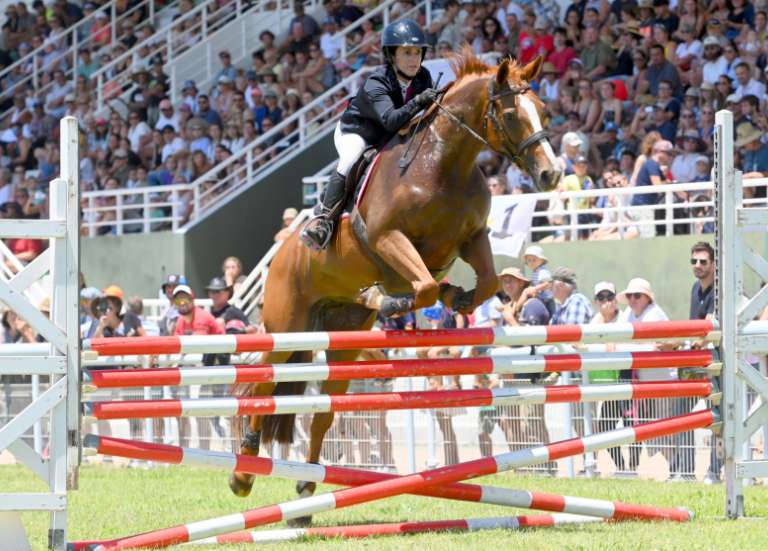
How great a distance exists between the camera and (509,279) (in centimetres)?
1261

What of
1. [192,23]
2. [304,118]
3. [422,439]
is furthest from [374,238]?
[192,23]

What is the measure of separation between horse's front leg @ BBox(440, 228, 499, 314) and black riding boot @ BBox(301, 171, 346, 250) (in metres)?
0.91

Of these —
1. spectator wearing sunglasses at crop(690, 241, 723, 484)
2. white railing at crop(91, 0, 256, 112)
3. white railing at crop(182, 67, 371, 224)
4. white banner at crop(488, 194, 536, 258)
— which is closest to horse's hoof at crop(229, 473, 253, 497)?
spectator wearing sunglasses at crop(690, 241, 723, 484)

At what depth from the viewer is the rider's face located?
332 inches

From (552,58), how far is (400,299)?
35.7ft

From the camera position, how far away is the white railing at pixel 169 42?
82.9ft

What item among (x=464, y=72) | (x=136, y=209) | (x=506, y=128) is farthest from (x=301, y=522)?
(x=136, y=209)

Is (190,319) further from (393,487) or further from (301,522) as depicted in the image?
(393,487)

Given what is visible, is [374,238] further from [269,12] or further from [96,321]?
[269,12]

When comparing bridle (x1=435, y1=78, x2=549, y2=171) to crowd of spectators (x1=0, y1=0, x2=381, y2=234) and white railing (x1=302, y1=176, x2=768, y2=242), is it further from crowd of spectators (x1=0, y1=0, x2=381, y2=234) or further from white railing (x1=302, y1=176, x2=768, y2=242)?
crowd of spectators (x1=0, y1=0, x2=381, y2=234)

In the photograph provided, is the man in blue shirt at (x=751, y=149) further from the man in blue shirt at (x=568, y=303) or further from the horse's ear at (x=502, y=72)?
the horse's ear at (x=502, y=72)

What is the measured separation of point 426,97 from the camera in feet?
27.2

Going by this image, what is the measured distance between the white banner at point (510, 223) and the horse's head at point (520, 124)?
6646mm

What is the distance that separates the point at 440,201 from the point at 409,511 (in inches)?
88.5
